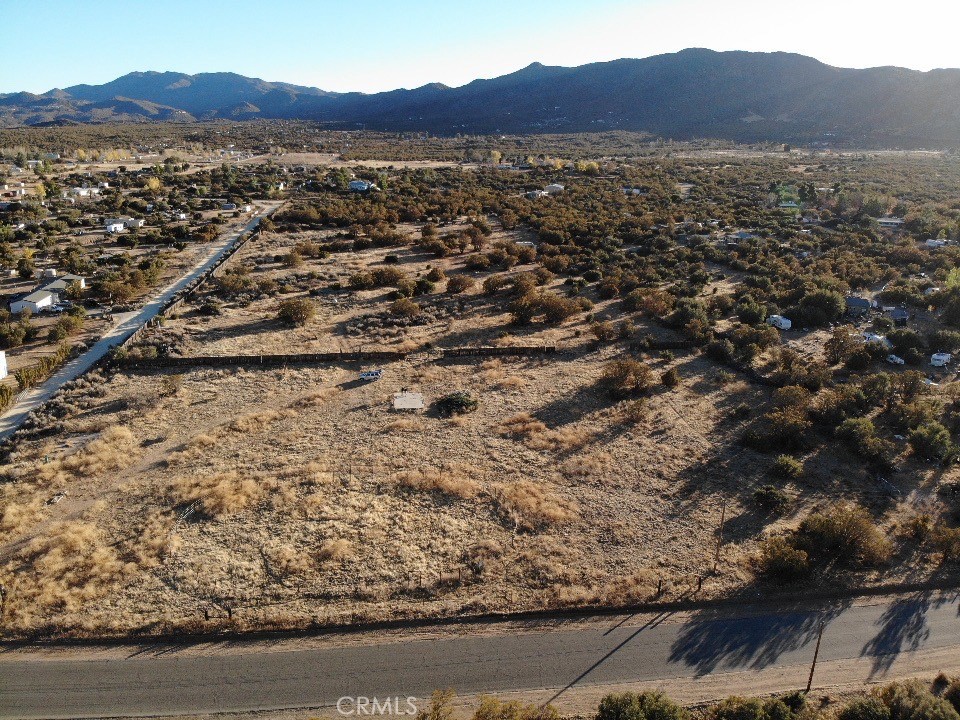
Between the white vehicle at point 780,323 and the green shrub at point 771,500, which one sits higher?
the white vehicle at point 780,323

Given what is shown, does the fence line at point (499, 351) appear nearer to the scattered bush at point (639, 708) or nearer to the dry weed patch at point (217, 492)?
the dry weed patch at point (217, 492)

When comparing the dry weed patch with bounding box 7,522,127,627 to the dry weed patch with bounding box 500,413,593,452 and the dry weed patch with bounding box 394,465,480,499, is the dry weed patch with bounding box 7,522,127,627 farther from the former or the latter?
the dry weed patch with bounding box 500,413,593,452

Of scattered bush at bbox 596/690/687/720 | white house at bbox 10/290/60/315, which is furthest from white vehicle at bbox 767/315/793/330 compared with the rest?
white house at bbox 10/290/60/315

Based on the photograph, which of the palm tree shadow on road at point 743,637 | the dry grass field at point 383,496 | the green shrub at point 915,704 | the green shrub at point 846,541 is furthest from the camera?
the green shrub at point 846,541

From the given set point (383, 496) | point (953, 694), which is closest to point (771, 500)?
point (953, 694)

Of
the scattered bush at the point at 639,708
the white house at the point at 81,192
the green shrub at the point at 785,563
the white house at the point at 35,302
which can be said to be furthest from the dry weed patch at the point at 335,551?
the white house at the point at 81,192

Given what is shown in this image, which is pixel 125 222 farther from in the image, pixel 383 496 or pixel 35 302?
pixel 383 496

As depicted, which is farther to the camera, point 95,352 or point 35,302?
point 35,302
